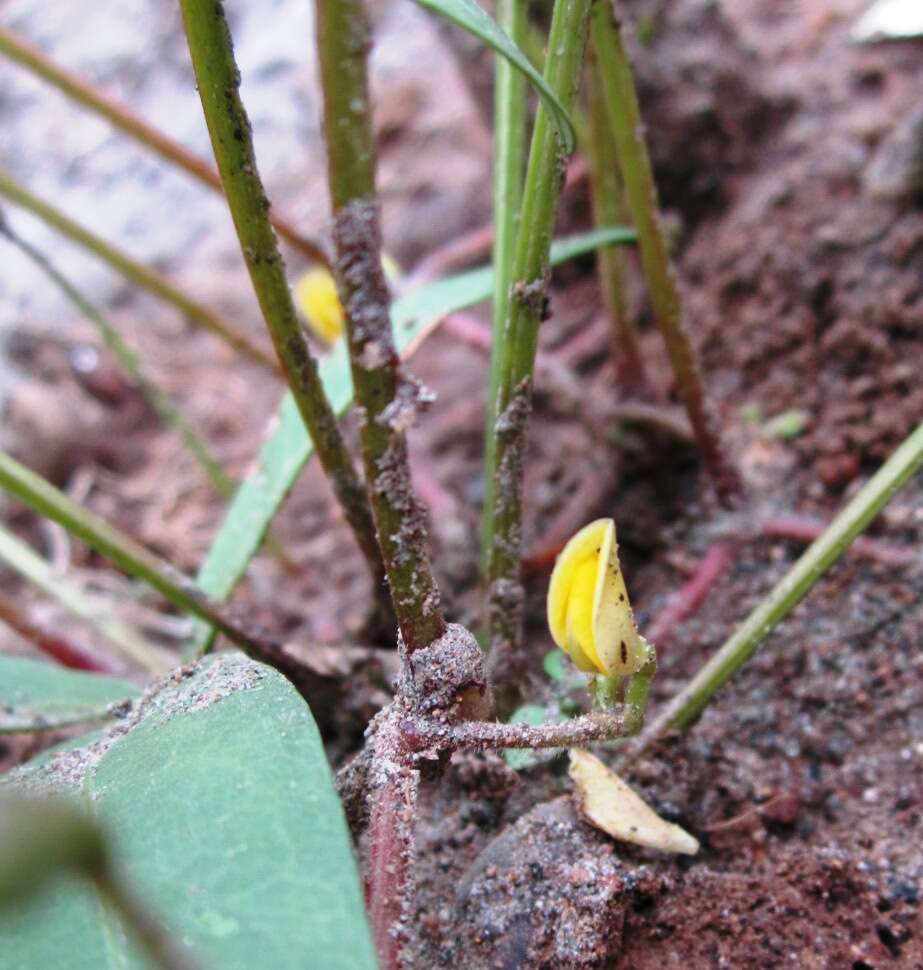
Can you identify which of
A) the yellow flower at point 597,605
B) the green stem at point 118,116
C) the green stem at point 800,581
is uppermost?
the green stem at point 118,116

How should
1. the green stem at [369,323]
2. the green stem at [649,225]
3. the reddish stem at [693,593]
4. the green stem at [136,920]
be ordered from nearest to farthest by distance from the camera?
the green stem at [136,920], the green stem at [369,323], the green stem at [649,225], the reddish stem at [693,593]

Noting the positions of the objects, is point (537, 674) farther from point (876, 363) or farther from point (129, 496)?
point (129, 496)

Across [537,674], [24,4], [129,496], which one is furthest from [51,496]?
[24,4]

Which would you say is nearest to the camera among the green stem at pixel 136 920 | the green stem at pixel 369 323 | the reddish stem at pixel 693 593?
the green stem at pixel 136 920

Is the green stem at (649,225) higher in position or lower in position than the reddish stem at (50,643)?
higher

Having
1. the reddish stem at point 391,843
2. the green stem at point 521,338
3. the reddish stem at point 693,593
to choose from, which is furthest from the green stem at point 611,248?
the reddish stem at point 391,843

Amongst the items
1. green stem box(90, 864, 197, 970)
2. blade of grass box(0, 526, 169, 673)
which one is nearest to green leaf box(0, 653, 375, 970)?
green stem box(90, 864, 197, 970)

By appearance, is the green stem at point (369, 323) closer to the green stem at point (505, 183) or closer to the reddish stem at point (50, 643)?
the green stem at point (505, 183)

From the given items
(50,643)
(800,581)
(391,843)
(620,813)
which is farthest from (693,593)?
(50,643)
